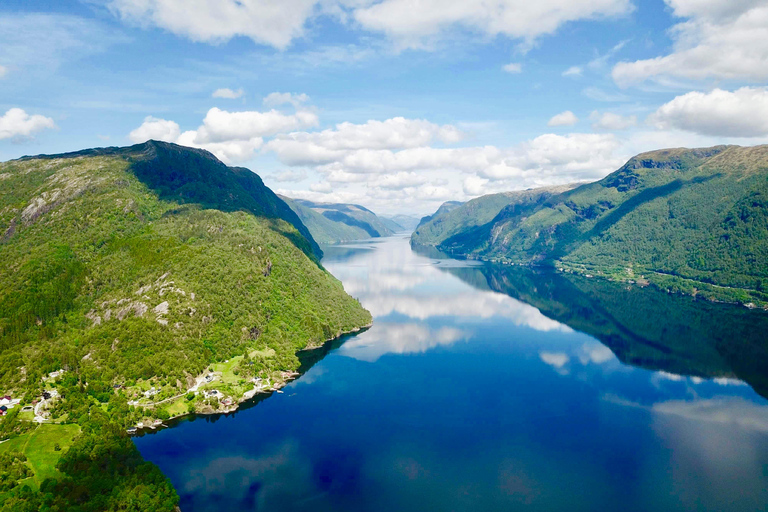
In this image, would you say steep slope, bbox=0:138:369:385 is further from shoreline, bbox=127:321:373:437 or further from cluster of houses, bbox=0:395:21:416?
cluster of houses, bbox=0:395:21:416

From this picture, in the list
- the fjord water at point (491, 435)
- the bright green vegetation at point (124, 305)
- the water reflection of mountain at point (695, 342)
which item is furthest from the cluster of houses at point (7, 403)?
the water reflection of mountain at point (695, 342)

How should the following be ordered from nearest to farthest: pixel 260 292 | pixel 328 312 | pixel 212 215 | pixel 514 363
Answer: pixel 514 363, pixel 260 292, pixel 328 312, pixel 212 215

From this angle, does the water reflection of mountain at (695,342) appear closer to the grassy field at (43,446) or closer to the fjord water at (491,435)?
the fjord water at (491,435)

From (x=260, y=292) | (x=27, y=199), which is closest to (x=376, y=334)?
(x=260, y=292)

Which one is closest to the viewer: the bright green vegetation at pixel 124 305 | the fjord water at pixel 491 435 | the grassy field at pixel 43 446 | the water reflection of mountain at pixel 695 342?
the grassy field at pixel 43 446

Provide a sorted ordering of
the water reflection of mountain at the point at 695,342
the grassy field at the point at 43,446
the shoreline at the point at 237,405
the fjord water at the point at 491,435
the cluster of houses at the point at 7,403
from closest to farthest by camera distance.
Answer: the grassy field at the point at 43,446, the fjord water at the point at 491,435, the cluster of houses at the point at 7,403, the shoreline at the point at 237,405, the water reflection of mountain at the point at 695,342

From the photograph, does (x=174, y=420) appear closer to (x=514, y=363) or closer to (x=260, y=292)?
(x=260, y=292)

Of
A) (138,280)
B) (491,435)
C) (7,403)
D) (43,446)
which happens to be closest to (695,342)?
(491,435)
